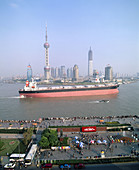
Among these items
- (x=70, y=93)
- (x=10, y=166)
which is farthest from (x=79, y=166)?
(x=70, y=93)

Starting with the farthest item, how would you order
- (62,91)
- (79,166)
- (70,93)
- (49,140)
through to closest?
(70,93) → (62,91) → (49,140) → (79,166)

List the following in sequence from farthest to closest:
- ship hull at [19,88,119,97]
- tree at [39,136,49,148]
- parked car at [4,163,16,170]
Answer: ship hull at [19,88,119,97] → tree at [39,136,49,148] → parked car at [4,163,16,170]

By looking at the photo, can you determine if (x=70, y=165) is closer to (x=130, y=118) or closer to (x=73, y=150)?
(x=73, y=150)

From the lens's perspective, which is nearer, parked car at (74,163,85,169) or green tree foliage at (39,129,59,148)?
parked car at (74,163,85,169)

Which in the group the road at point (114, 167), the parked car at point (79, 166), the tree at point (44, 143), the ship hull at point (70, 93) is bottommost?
the road at point (114, 167)

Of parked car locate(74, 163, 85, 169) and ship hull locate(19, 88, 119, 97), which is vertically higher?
ship hull locate(19, 88, 119, 97)

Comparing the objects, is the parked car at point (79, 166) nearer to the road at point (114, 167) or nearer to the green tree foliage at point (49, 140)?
the road at point (114, 167)

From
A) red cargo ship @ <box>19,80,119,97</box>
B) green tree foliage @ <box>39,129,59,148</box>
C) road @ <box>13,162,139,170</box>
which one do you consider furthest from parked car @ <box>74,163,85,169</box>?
red cargo ship @ <box>19,80,119,97</box>

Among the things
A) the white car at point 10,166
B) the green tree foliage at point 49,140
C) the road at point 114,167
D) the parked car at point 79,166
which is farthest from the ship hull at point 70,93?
the parked car at point 79,166

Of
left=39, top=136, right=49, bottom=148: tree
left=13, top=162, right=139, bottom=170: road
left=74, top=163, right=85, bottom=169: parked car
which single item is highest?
left=39, top=136, right=49, bottom=148: tree

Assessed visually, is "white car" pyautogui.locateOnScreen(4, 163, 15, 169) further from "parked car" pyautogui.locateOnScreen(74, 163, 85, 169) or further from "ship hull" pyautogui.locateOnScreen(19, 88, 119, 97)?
"ship hull" pyautogui.locateOnScreen(19, 88, 119, 97)

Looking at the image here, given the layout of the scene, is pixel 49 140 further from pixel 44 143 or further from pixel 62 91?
pixel 62 91
